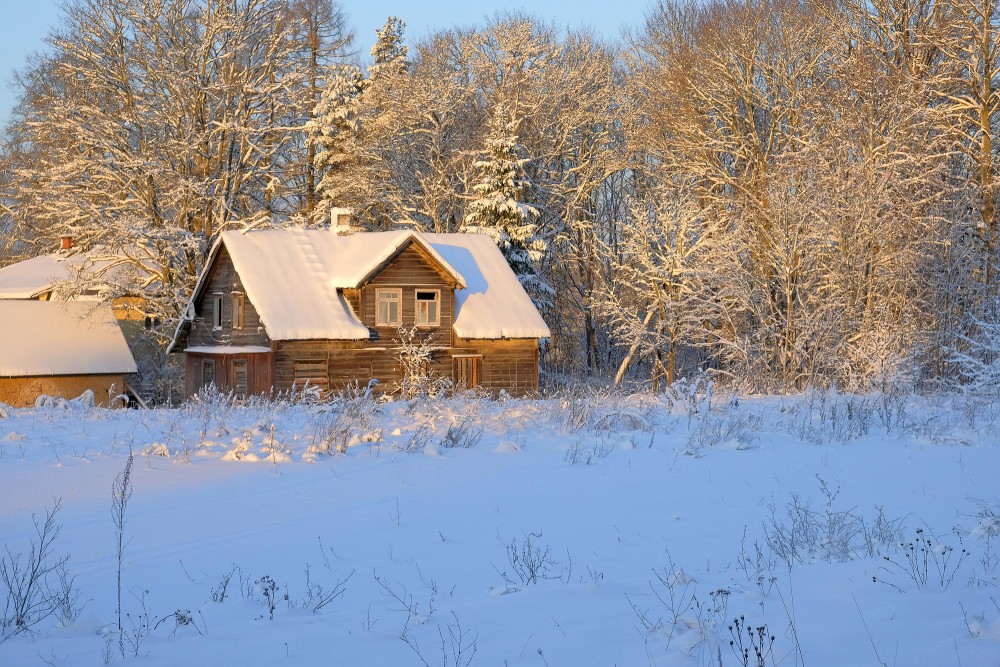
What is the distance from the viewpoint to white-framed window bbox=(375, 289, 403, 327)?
3189 cm

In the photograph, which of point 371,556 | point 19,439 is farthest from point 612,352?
point 371,556

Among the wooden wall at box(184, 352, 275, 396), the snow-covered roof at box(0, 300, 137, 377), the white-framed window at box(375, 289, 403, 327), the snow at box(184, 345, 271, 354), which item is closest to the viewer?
the wooden wall at box(184, 352, 275, 396)

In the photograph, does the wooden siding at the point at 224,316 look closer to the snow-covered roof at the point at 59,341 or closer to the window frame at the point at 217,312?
the window frame at the point at 217,312

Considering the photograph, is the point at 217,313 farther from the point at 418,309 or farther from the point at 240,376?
the point at 418,309

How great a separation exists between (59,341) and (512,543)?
113 feet

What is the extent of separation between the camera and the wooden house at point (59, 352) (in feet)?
115

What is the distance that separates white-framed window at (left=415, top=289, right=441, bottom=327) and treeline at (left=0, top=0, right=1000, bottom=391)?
5945 millimetres

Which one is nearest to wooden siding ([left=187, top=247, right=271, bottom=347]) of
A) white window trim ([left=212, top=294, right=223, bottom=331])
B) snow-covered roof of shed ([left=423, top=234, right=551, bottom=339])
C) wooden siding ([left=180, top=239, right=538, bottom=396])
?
wooden siding ([left=180, top=239, right=538, bottom=396])

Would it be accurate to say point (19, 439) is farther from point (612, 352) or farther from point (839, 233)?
point (612, 352)

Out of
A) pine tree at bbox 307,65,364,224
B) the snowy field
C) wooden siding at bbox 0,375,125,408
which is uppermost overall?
pine tree at bbox 307,65,364,224

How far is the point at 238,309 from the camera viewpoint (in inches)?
1291

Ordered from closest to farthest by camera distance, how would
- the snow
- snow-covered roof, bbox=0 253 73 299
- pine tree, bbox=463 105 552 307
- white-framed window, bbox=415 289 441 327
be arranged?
the snow, white-framed window, bbox=415 289 441 327, pine tree, bbox=463 105 552 307, snow-covered roof, bbox=0 253 73 299

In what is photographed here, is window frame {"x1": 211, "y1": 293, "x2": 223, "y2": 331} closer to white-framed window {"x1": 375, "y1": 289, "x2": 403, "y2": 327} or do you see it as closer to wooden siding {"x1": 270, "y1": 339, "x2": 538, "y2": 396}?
wooden siding {"x1": 270, "y1": 339, "x2": 538, "y2": 396}

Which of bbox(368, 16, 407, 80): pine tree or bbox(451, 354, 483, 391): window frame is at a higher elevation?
bbox(368, 16, 407, 80): pine tree
